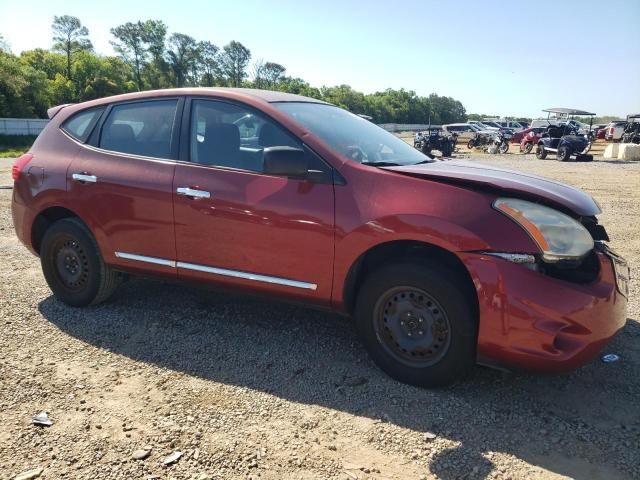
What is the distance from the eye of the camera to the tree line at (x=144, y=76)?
53.4 m

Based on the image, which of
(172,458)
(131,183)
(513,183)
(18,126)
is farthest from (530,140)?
(18,126)

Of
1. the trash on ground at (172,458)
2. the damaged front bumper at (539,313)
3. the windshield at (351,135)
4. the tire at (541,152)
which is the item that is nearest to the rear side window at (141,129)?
the windshield at (351,135)

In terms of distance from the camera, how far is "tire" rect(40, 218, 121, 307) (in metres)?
4.11

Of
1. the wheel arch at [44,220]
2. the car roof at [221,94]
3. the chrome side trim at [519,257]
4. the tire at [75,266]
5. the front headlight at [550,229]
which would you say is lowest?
the tire at [75,266]

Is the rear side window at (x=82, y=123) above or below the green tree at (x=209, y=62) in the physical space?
below

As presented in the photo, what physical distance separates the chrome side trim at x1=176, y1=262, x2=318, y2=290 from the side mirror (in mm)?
711

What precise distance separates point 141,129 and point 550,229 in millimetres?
3035

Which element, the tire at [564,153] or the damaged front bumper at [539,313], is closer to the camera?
the damaged front bumper at [539,313]

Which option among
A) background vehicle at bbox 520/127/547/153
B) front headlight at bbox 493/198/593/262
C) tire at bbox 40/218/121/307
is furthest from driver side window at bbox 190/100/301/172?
background vehicle at bbox 520/127/547/153

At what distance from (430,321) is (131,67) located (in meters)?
94.2

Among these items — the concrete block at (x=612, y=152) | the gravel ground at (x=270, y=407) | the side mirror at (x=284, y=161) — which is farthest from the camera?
the concrete block at (x=612, y=152)

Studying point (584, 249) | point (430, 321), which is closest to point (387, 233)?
point (430, 321)

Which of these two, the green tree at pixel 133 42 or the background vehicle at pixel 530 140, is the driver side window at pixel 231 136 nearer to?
the background vehicle at pixel 530 140

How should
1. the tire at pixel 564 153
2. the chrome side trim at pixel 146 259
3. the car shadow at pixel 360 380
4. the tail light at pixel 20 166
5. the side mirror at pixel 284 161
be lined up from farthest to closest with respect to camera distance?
the tire at pixel 564 153
the tail light at pixel 20 166
the chrome side trim at pixel 146 259
the side mirror at pixel 284 161
the car shadow at pixel 360 380
